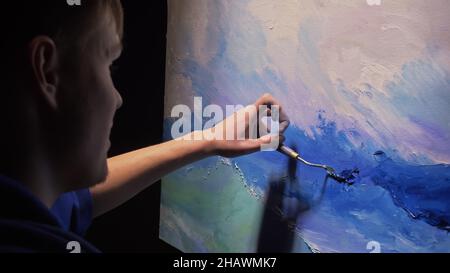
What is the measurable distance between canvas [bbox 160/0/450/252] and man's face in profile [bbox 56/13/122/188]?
0.26m

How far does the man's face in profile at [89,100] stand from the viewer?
70 cm

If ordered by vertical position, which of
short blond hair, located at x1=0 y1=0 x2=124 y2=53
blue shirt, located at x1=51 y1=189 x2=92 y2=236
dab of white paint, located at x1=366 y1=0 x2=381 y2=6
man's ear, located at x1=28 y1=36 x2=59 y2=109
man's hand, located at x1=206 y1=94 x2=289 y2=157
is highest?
dab of white paint, located at x1=366 y1=0 x2=381 y2=6

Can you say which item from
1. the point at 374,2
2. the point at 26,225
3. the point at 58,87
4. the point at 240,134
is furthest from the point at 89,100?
the point at 374,2

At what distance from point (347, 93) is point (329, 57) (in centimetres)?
7

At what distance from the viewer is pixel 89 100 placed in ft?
2.36

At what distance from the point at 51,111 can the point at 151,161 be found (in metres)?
0.27

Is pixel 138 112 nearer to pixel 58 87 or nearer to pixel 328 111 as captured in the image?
pixel 58 87

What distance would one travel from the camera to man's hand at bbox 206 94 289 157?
0.88 metres

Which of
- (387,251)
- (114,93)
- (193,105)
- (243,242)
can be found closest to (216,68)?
(193,105)

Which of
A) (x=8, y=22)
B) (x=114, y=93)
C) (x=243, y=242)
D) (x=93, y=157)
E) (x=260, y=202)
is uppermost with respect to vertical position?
(x=8, y=22)

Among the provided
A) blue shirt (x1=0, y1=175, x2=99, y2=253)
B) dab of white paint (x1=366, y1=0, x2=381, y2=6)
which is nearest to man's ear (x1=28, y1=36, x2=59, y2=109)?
blue shirt (x1=0, y1=175, x2=99, y2=253)

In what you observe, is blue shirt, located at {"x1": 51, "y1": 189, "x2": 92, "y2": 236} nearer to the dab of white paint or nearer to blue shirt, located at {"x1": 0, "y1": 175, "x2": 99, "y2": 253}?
blue shirt, located at {"x1": 0, "y1": 175, "x2": 99, "y2": 253}

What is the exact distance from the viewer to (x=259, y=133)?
0.90 meters

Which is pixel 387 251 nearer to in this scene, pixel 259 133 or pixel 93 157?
pixel 259 133
